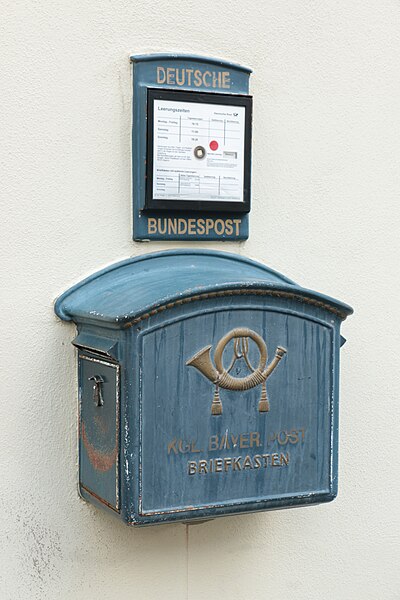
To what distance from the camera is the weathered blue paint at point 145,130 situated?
303 centimetres

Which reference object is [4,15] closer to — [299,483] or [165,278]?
[165,278]

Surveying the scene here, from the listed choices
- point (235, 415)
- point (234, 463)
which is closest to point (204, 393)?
point (235, 415)

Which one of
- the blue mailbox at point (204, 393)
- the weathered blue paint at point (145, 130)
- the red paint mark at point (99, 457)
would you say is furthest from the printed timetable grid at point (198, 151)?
the red paint mark at point (99, 457)

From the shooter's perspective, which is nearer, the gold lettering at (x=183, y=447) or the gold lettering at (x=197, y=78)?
the gold lettering at (x=183, y=447)

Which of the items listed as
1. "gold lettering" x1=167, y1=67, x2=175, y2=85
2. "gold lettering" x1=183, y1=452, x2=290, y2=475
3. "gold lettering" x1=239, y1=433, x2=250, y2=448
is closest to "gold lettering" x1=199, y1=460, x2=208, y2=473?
"gold lettering" x1=183, y1=452, x2=290, y2=475

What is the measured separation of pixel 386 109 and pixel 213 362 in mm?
1337

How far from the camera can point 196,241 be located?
319cm

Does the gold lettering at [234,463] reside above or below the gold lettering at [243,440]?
below

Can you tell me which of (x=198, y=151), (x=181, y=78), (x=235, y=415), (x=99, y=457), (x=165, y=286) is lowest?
(x=99, y=457)

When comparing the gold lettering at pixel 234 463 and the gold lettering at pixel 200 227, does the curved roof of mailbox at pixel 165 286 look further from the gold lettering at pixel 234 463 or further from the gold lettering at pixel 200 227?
the gold lettering at pixel 234 463

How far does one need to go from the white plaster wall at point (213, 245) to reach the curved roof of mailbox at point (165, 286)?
0.22 feet

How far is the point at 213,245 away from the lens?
10.6ft

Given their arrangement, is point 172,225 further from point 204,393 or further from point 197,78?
point 204,393

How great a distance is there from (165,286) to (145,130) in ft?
1.78
